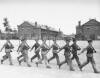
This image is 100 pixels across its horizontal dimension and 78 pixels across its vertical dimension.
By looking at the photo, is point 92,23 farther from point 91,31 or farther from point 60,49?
point 60,49

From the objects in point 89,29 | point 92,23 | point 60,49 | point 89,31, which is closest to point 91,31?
point 89,31

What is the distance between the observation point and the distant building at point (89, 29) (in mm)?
55838

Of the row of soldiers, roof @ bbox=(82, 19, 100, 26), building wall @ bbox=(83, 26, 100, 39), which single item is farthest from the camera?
roof @ bbox=(82, 19, 100, 26)

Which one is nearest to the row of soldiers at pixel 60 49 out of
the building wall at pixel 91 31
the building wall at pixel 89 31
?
the building wall at pixel 89 31

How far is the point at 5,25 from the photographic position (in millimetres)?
80500

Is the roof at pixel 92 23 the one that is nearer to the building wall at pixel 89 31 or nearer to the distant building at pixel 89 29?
the distant building at pixel 89 29

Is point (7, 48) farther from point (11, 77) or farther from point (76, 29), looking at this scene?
point (76, 29)

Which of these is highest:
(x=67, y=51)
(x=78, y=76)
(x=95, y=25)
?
(x=95, y=25)

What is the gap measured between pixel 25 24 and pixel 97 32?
26.0 metres

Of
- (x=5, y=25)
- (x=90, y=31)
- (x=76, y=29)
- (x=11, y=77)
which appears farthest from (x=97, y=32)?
(x=11, y=77)

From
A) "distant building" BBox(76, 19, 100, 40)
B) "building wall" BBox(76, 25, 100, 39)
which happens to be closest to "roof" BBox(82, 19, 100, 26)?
"distant building" BBox(76, 19, 100, 40)

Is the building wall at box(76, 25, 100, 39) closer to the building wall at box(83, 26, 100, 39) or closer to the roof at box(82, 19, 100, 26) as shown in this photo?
the building wall at box(83, 26, 100, 39)

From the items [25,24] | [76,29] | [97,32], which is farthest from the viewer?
[25,24]

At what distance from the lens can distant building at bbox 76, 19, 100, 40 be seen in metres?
55.8
